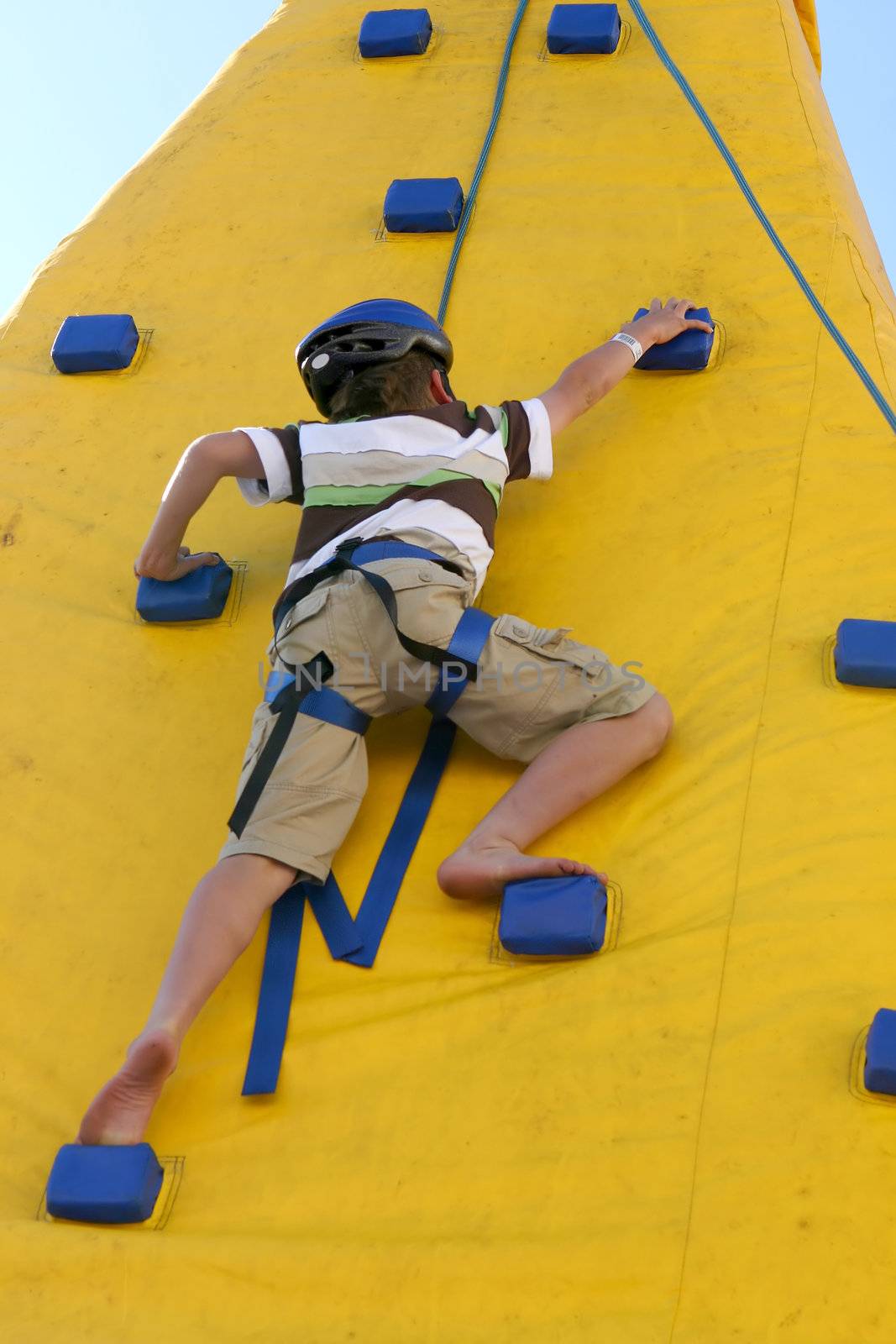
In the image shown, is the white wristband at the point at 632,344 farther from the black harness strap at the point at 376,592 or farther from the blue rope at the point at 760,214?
the black harness strap at the point at 376,592

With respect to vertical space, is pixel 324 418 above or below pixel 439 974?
above

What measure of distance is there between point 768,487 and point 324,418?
0.84 meters

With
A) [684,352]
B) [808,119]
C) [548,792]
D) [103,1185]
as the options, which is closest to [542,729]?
[548,792]

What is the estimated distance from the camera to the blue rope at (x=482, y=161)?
3246 mm

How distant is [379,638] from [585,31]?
216 cm

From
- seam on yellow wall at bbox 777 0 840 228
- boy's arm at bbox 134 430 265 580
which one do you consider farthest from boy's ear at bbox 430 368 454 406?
seam on yellow wall at bbox 777 0 840 228

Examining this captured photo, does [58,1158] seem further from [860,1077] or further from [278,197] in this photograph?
[278,197]

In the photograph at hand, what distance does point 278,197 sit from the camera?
3.61 m

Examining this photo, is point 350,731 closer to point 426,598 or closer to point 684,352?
point 426,598

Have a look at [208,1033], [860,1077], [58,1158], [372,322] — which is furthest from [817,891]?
[372,322]

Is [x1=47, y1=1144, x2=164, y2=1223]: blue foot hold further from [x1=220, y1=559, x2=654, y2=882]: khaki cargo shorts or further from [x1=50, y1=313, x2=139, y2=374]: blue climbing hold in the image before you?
[x1=50, y1=313, x2=139, y2=374]: blue climbing hold

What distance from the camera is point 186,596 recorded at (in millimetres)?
2688

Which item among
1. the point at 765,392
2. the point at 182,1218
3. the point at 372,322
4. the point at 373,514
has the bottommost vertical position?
the point at 182,1218

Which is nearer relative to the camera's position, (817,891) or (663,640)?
(817,891)
